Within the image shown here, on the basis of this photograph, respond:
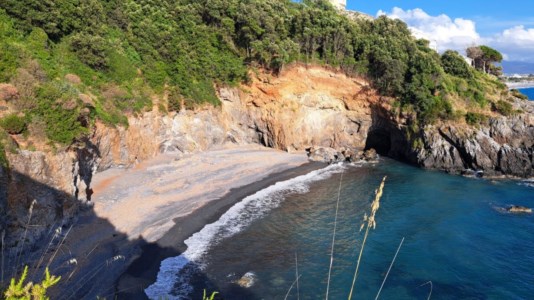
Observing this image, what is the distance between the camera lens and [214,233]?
68.6 feet

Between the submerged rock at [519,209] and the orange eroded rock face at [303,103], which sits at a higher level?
the orange eroded rock face at [303,103]

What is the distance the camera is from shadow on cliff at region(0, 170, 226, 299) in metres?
14.4

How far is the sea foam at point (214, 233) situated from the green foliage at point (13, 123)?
33.3 ft

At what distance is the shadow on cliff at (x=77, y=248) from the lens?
566 inches

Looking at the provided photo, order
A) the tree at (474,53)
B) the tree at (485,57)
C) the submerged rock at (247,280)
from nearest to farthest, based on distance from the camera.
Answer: the submerged rock at (247,280) < the tree at (485,57) < the tree at (474,53)

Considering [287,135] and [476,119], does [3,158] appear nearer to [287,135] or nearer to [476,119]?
[287,135]

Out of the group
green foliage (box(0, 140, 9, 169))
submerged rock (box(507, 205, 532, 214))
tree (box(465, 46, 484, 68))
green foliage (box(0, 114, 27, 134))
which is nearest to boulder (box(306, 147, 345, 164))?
submerged rock (box(507, 205, 532, 214))

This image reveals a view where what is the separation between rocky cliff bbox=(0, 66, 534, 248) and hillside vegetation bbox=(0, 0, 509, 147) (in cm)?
144

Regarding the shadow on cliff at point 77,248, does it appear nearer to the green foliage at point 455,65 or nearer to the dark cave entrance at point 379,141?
the dark cave entrance at point 379,141

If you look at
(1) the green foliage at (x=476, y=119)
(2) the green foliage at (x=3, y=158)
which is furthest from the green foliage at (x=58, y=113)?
(1) the green foliage at (x=476, y=119)

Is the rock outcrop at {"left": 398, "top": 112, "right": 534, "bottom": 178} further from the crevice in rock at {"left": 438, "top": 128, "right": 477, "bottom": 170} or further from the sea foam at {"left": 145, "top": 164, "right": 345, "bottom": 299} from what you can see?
the sea foam at {"left": 145, "top": 164, "right": 345, "bottom": 299}

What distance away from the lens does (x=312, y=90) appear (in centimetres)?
4300

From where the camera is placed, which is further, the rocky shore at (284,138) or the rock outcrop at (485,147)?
the rock outcrop at (485,147)

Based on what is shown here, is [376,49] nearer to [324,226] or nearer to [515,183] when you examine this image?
[515,183]
